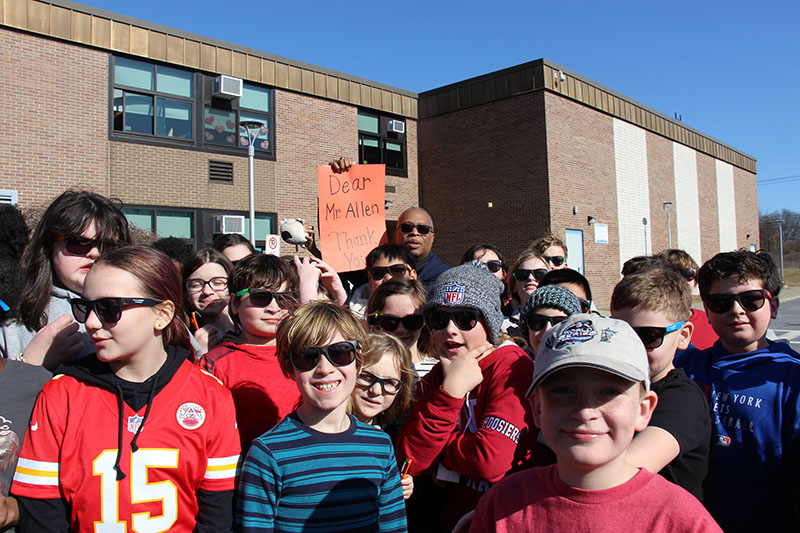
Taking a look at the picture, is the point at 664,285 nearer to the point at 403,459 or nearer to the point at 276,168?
the point at 403,459

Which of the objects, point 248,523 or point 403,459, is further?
point 403,459

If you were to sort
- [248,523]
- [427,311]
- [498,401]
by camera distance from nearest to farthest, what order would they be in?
[248,523]
[498,401]
[427,311]

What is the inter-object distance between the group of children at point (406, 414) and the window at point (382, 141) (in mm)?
16801

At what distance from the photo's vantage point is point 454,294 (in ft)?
8.16

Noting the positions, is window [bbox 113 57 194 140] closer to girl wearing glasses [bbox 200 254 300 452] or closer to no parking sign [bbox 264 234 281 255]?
no parking sign [bbox 264 234 281 255]

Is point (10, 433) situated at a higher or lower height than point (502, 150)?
lower

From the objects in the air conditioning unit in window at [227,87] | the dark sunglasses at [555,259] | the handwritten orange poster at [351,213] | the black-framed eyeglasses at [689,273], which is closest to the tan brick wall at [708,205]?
the air conditioning unit in window at [227,87]

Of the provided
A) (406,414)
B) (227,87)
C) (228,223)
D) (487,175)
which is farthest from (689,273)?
(487,175)

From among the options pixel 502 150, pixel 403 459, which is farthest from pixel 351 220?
pixel 502 150

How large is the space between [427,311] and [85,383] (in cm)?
141

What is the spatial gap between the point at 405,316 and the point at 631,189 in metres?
21.8

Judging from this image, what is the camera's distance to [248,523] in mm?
1867

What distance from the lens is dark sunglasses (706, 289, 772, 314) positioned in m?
2.63

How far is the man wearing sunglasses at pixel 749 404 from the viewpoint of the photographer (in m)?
2.24
